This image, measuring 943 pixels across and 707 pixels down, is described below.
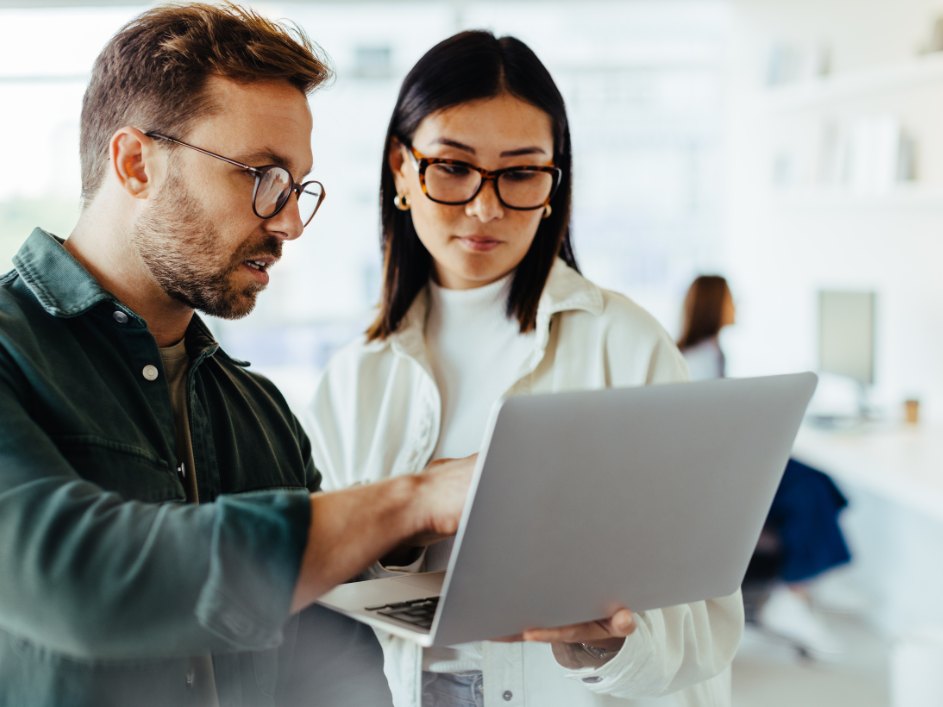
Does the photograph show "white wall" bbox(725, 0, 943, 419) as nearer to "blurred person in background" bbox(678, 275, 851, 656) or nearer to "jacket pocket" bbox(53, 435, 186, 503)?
"blurred person in background" bbox(678, 275, 851, 656)

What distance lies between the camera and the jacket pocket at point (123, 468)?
73 cm

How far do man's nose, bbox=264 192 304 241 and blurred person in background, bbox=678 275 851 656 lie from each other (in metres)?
2.17

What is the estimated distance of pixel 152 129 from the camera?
0.87 metres

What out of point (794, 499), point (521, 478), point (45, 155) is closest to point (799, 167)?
point (794, 499)

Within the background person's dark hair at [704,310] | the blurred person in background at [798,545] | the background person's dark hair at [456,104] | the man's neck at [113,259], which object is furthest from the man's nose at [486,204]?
the background person's dark hair at [704,310]

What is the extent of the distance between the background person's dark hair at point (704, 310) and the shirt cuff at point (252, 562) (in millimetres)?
2787

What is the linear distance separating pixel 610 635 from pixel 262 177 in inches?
24.3

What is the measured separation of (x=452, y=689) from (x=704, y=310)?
2.37 meters

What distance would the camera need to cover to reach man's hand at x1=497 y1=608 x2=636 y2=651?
812 millimetres

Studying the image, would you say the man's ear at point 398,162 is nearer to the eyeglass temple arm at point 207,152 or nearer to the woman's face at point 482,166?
the woman's face at point 482,166

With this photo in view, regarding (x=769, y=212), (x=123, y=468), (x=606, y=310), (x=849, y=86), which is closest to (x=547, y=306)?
(x=606, y=310)

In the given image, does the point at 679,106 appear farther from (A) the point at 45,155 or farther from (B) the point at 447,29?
(A) the point at 45,155

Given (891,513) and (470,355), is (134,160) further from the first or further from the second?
(891,513)

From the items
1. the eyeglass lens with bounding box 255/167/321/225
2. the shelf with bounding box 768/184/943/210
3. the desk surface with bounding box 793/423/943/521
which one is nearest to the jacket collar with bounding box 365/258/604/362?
the eyeglass lens with bounding box 255/167/321/225
